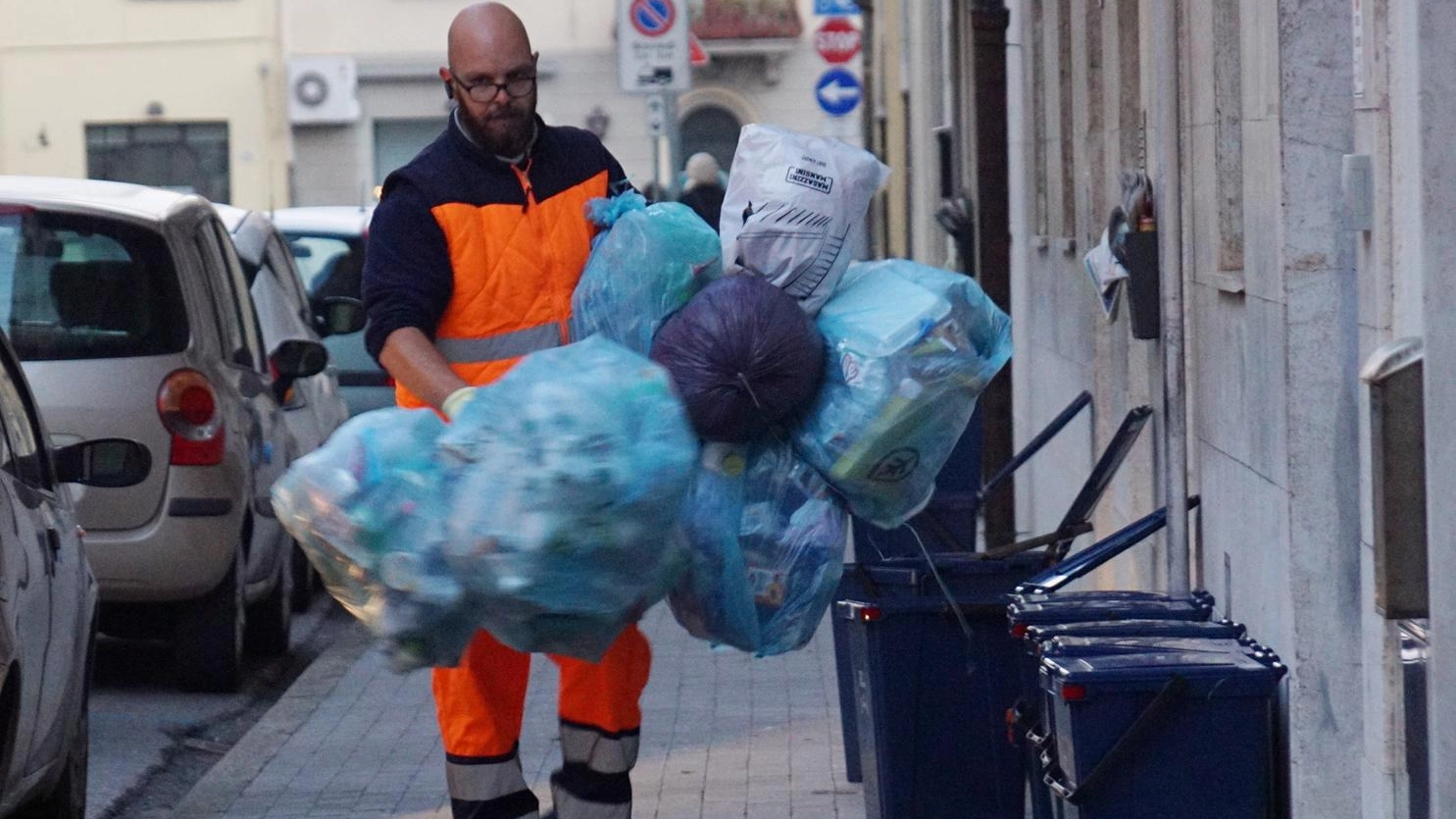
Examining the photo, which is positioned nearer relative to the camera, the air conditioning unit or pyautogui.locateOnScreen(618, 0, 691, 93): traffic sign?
pyautogui.locateOnScreen(618, 0, 691, 93): traffic sign

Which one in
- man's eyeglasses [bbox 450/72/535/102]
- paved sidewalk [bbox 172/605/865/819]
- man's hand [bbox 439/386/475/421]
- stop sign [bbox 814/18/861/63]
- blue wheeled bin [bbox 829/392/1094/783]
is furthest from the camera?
stop sign [bbox 814/18/861/63]

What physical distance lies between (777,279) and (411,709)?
420 cm

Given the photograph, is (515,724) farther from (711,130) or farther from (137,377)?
(711,130)

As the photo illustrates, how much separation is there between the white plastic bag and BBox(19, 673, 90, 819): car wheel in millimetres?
2435

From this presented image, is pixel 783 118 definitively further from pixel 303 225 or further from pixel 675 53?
pixel 303 225

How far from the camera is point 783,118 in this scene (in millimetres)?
38906

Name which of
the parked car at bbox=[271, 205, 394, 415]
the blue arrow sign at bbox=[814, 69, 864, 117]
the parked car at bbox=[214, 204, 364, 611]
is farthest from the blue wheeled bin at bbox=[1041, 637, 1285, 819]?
the blue arrow sign at bbox=[814, 69, 864, 117]

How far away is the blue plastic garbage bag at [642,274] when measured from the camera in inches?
185

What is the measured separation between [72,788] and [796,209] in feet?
8.77

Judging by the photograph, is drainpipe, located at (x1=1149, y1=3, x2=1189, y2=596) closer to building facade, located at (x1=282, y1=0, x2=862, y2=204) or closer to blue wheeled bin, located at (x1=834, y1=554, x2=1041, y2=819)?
blue wheeled bin, located at (x1=834, y1=554, x2=1041, y2=819)

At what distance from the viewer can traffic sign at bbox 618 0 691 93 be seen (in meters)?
16.6

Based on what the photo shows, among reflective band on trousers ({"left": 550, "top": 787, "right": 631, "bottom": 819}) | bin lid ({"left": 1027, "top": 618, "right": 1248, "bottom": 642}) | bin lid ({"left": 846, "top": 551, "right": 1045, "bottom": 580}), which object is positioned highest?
bin lid ({"left": 1027, "top": 618, "right": 1248, "bottom": 642})

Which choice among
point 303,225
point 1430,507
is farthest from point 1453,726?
point 303,225

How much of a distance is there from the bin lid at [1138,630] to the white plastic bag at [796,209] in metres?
0.85
